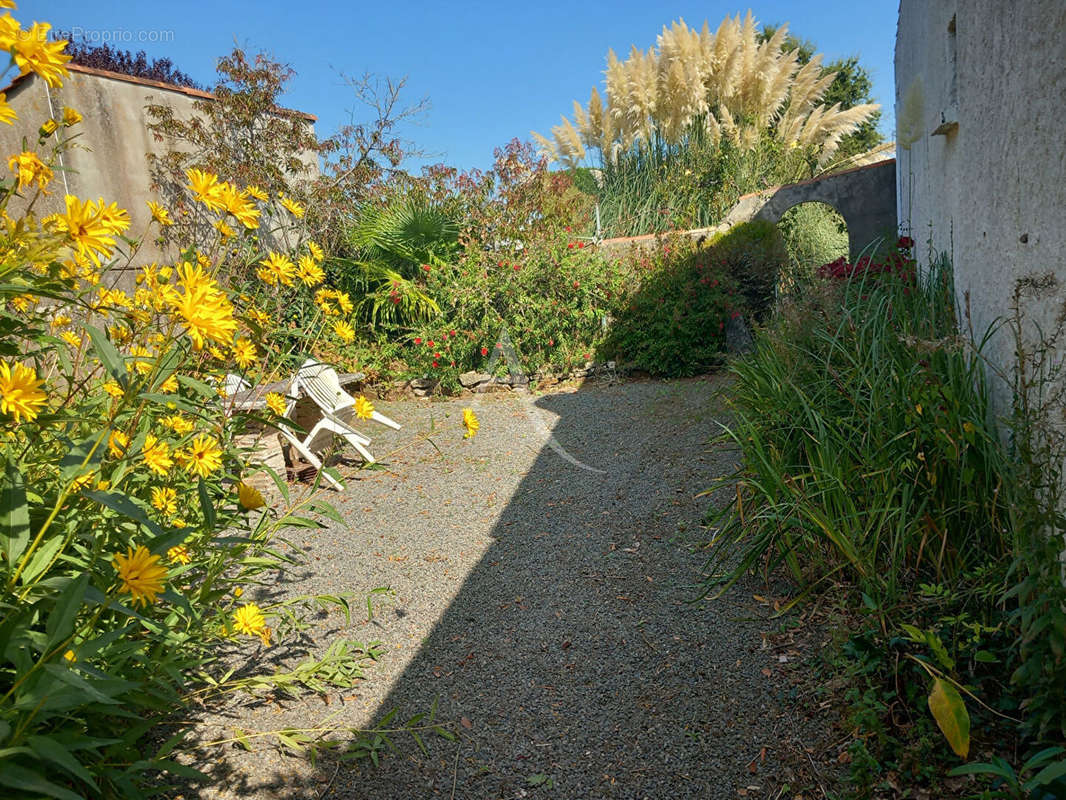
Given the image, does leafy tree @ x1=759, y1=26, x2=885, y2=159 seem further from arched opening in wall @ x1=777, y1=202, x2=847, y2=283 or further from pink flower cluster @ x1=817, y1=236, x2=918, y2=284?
pink flower cluster @ x1=817, y1=236, x2=918, y2=284

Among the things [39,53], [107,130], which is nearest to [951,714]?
[39,53]

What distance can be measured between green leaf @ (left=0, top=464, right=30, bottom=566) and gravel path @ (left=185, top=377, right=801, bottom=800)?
1.09m

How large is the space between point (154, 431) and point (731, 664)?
2124mm

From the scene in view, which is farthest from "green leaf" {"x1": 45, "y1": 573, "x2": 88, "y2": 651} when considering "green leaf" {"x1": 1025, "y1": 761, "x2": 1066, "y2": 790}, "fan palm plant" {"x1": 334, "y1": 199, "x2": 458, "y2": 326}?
"fan palm plant" {"x1": 334, "y1": 199, "x2": 458, "y2": 326}

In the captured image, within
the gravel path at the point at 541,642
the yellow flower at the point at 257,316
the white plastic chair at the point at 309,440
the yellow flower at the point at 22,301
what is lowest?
the gravel path at the point at 541,642

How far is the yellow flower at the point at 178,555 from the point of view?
186 cm

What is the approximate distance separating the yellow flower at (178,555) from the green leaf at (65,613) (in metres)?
0.61

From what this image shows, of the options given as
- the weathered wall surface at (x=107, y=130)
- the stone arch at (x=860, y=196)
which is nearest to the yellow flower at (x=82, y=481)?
the weathered wall surface at (x=107, y=130)

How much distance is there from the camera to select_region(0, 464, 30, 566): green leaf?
1309 millimetres

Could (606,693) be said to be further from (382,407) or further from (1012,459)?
(382,407)

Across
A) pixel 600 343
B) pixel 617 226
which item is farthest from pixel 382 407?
pixel 617 226

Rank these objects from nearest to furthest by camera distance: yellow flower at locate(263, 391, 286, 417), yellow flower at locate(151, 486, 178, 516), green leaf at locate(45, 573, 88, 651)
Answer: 1. green leaf at locate(45, 573, 88, 651)
2. yellow flower at locate(151, 486, 178, 516)
3. yellow flower at locate(263, 391, 286, 417)

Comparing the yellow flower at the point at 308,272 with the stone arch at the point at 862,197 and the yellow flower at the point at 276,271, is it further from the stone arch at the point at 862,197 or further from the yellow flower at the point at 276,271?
the stone arch at the point at 862,197

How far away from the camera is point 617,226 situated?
11.0m
